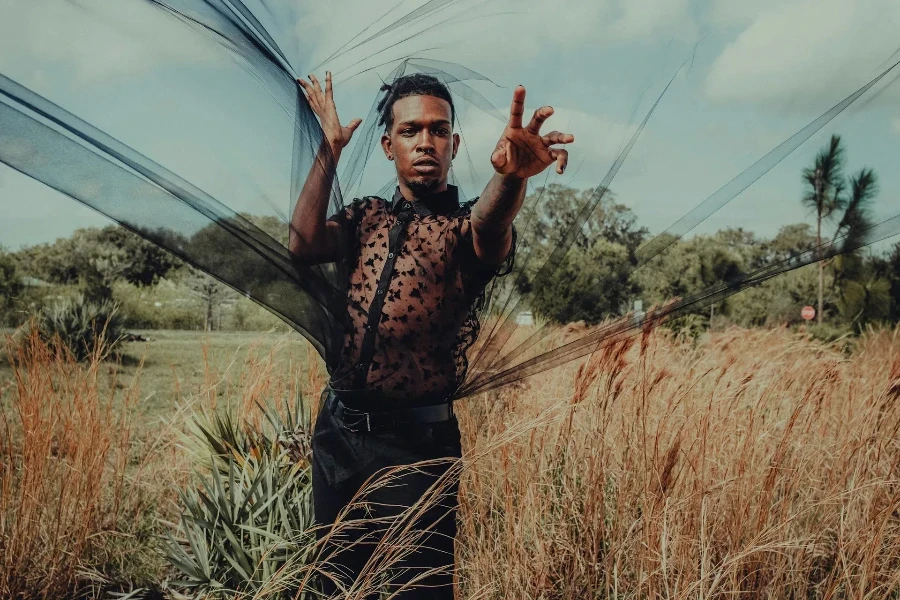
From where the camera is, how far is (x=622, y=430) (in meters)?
2.61

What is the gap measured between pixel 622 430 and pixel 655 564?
0.48 m

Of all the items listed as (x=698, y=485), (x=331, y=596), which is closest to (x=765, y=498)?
(x=698, y=485)

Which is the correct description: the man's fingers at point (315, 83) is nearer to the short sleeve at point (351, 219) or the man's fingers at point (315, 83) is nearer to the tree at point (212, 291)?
the short sleeve at point (351, 219)

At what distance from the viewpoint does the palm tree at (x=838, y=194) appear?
1.86 meters

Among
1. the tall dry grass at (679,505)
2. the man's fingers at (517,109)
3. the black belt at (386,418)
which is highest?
the man's fingers at (517,109)

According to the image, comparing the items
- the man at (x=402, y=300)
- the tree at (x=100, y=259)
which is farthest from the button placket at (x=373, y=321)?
the tree at (x=100, y=259)

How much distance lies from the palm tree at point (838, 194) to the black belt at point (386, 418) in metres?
1.13

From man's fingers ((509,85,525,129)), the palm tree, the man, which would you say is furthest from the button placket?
the palm tree

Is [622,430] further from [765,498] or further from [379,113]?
[379,113]

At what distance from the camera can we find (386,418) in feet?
5.52

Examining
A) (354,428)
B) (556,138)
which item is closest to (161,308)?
(354,428)

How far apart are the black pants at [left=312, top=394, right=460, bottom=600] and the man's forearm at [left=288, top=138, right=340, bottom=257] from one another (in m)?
0.45

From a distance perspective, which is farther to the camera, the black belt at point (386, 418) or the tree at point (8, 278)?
the tree at point (8, 278)

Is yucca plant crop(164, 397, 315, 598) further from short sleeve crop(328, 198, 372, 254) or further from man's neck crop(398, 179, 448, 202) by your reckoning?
man's neck crop(398, 179, 448, 202)
